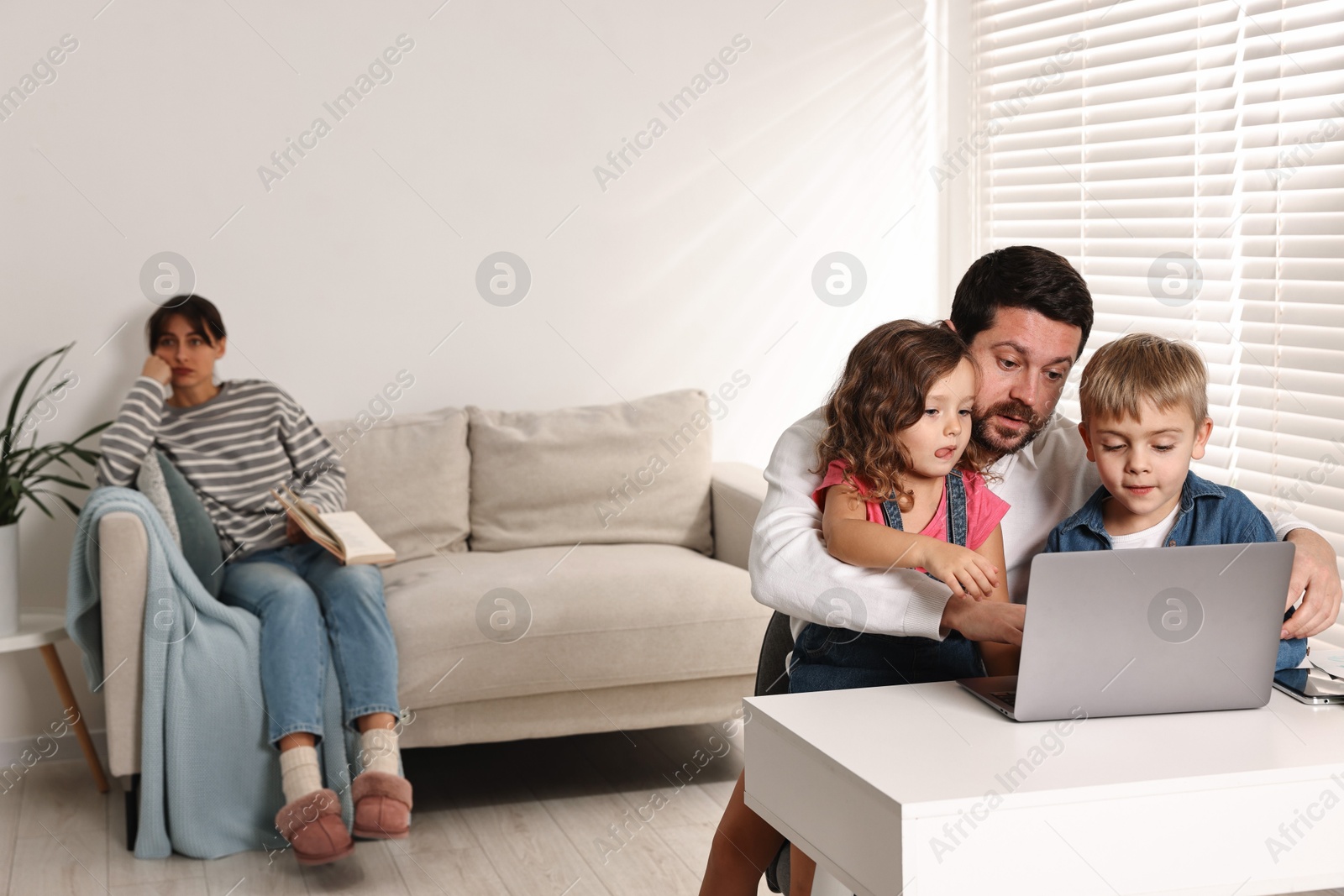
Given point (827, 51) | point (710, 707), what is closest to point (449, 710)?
point (710, 707)

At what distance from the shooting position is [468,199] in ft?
11.5

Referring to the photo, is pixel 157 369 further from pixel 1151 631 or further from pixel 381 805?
pixel 1151 631

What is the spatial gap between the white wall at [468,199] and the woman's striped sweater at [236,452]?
325 millimetres

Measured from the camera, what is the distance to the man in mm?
1502

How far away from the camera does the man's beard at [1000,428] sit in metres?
1.64

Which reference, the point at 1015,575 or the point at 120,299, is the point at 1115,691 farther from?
the point at 120,299

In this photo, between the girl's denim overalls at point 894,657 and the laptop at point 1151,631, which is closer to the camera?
the laptop at point 1151,631

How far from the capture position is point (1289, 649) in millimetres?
1388

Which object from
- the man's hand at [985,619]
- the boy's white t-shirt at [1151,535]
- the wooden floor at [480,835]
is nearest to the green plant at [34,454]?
the wooden floor at [480,835]

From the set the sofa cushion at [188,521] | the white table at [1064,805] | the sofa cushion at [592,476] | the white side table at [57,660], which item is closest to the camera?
the white table at [1064,805]

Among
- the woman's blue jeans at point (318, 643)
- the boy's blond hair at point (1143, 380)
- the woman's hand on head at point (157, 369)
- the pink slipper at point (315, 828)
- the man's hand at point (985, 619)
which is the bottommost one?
the pink slipper at point (315, 828)

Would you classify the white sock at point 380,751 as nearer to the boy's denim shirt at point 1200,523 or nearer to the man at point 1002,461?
the man at point 1002,461

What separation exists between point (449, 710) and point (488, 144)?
5.48 feet

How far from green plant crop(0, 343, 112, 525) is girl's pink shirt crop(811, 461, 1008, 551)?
6.99ft
